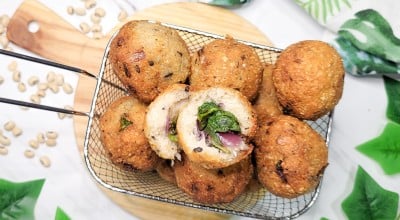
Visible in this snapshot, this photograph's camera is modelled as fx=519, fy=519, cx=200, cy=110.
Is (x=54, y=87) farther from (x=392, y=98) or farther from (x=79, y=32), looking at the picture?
(x=392, y=98)

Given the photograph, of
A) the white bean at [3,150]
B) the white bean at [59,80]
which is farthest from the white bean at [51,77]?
the white bean at [3,150]

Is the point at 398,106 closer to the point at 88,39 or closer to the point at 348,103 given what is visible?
the point at 348,103

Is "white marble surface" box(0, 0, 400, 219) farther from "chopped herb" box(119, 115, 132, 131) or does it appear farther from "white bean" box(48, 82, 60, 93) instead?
"chopped herb" box(119, 115, 132, 131)

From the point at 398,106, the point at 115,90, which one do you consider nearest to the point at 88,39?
Answer: the point at 115,90

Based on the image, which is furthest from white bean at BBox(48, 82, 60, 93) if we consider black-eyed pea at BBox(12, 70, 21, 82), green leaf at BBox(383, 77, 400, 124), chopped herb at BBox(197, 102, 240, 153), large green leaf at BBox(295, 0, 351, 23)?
green leaf at BBox(383, 77, 400, 124)

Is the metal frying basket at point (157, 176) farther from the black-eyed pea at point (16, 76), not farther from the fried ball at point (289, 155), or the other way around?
the black-eyed pea at point (16, 76)

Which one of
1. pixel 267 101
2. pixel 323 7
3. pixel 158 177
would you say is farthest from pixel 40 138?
pixel 323 7
